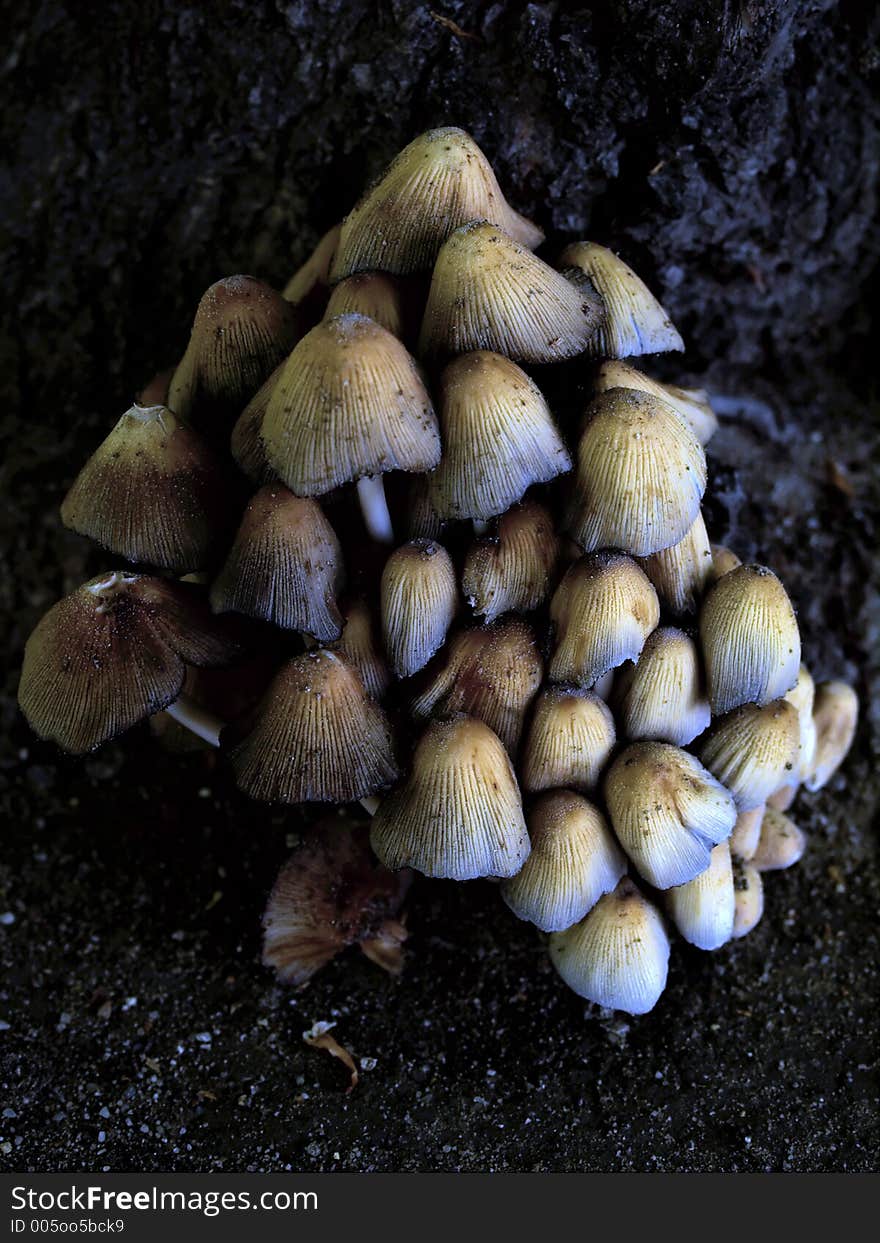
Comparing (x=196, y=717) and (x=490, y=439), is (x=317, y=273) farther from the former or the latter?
(x=196, y=717)

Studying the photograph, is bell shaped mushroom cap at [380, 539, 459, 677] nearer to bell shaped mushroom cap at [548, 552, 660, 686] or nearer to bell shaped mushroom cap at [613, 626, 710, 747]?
bell shaped mushroom cap at [548, 552, 660, 686]

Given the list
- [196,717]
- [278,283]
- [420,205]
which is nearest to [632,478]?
[420,205]

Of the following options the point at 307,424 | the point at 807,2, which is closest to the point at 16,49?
the point at 307,424

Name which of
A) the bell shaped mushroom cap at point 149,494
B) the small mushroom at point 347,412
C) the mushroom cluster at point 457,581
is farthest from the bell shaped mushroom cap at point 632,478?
the bell shaped mushroom cap at point 149,494

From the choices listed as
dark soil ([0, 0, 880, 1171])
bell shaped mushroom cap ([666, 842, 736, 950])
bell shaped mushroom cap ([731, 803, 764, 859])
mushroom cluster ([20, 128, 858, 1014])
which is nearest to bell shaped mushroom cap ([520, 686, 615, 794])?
mushroom cluster ([20, 128, 858, 1014])

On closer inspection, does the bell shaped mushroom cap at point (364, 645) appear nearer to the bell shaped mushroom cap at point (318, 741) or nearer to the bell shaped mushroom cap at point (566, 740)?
the bell shaped mushroom cap at point (318, 741)

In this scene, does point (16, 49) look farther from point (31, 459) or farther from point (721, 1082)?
point (721, 1082)

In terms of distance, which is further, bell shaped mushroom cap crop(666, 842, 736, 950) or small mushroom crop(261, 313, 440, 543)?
bell shaped mushroom cap crop(666, 842, 736, 950)
